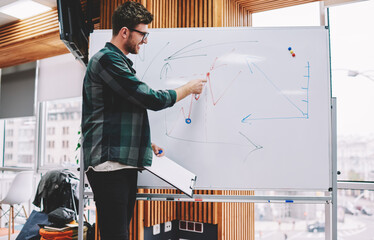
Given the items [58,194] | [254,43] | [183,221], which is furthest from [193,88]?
[58,194]

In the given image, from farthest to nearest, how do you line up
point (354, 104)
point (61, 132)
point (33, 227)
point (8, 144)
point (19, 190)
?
point (8, 144)
point (61, 132)
point (19, 190)
point (33, 227)
point (354, 104)

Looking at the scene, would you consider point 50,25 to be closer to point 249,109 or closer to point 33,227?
point 33,227

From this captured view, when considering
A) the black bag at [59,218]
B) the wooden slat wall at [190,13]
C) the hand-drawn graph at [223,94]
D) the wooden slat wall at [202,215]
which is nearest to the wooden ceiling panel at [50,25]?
the wooden slat wall at [190,13]

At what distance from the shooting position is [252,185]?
1912mm

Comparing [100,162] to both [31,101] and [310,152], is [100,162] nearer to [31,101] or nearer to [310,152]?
[310,152]

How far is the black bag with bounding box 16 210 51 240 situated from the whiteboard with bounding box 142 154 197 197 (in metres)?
2.50

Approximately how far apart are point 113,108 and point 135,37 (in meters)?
0.37

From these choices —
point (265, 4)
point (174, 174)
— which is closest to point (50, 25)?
point (265, 4)

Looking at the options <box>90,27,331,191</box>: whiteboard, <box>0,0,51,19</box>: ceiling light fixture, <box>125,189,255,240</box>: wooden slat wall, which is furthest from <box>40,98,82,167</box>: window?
<box>90,27,331,191</box>: whiteboard

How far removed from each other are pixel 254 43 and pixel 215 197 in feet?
3.25

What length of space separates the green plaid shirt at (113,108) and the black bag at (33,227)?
8.80 ft

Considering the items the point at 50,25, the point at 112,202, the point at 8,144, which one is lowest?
the point at 112,202

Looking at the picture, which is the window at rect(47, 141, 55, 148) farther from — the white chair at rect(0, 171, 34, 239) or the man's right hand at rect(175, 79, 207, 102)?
the man's right hand at rect(175, 79, 207, 102)

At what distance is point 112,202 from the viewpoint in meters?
1.38
